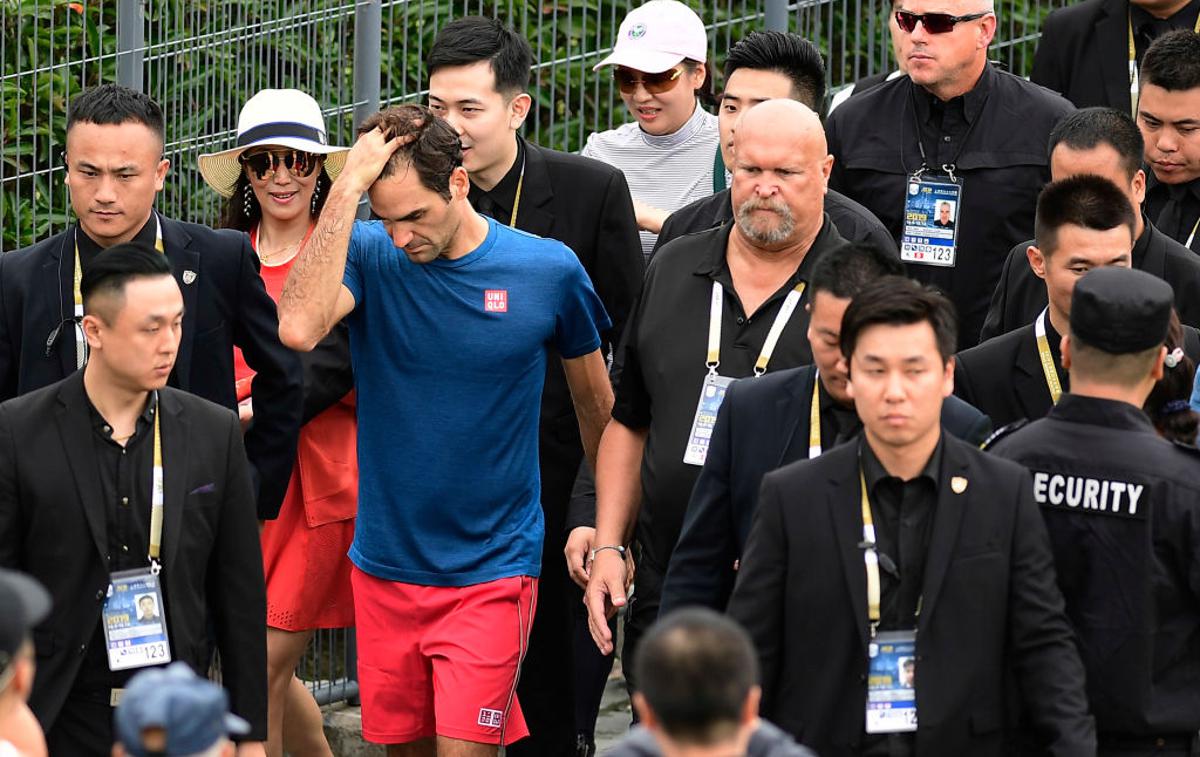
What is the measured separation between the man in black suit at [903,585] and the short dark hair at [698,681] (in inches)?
49.9

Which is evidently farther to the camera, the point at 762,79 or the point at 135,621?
the point at 762,79

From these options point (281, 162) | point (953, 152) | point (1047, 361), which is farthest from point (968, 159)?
point (281, 162)

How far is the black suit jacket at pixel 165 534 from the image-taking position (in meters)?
5.68

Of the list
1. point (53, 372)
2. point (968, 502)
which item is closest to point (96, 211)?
point (53, 372)

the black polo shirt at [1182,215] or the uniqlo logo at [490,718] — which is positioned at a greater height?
the black polo shirt at [1182,215]

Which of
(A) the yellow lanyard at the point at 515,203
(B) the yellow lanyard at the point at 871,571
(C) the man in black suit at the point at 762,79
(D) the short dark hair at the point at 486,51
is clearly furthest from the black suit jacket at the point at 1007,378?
(D) the short dark hair at the point at 486,51

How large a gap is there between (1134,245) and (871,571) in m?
2.06

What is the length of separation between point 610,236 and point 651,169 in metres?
0.98

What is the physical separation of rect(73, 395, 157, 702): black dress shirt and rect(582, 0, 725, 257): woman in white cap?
9.78ft

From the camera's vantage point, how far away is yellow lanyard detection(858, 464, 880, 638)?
16.5 feet

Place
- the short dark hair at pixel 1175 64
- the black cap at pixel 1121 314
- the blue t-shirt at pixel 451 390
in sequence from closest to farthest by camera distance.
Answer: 1. the black cap at pixel 1121 314
2. the blue t-shirt at pixel 451 390
3. the short dark hair at pixel 1175 64

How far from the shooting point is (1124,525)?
5.20 metres

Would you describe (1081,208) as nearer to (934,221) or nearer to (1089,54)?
(934,221)

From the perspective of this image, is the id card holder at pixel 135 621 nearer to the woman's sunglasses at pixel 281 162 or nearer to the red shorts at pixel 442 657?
the red shorts at pixel 442 657
